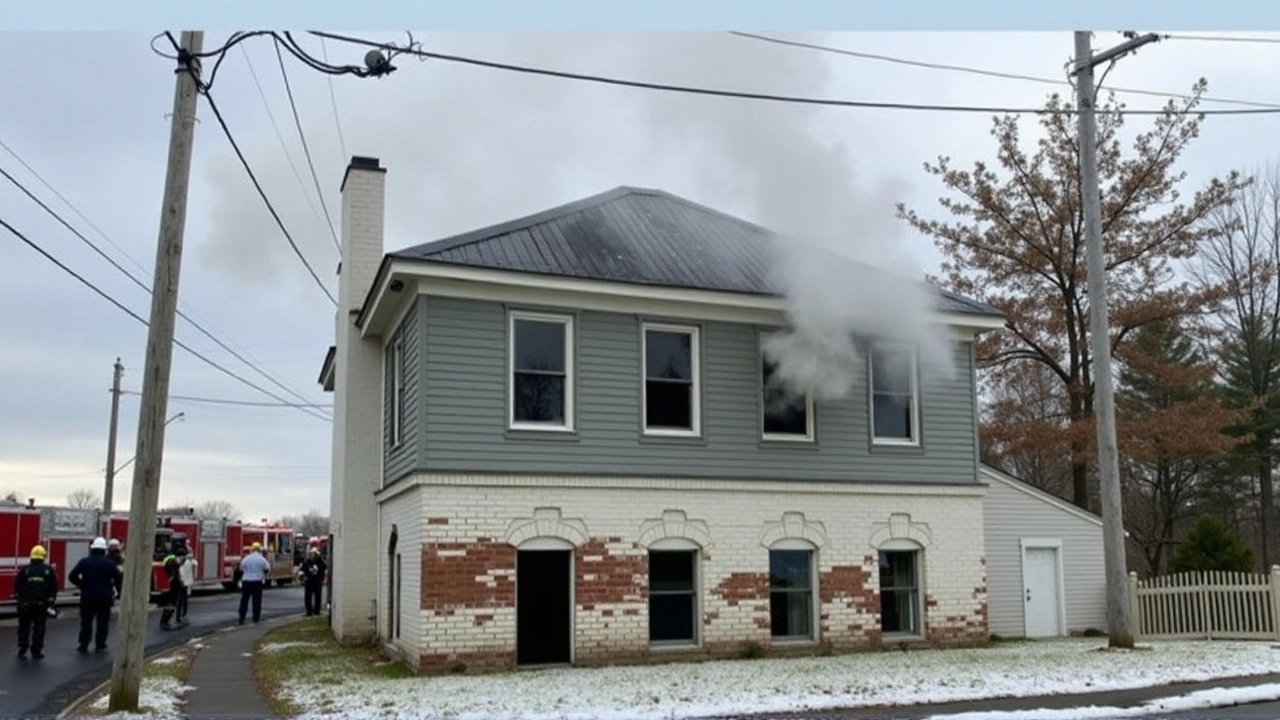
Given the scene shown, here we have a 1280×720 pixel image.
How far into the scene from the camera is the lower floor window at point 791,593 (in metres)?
17.9

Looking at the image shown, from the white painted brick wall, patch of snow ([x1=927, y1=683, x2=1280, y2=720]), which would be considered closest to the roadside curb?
the white painted brick wall

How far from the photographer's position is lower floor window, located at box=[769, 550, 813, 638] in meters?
17.9

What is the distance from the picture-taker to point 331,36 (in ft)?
44.5

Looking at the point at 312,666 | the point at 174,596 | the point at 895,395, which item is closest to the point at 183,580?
the point at 174,596

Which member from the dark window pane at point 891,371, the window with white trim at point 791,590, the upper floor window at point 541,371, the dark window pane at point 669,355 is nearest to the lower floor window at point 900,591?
the window with white trim at point 791,590

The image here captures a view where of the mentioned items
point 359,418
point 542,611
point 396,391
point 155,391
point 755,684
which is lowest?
point 755,684

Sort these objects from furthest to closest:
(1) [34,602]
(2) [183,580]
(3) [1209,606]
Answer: (2) [183,580] → (3) [1209,606] → (1) [34,602]

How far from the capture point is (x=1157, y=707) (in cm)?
1254

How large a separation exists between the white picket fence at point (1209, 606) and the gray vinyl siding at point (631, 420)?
4700mm

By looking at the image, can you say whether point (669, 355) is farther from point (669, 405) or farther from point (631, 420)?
point (631, 420)

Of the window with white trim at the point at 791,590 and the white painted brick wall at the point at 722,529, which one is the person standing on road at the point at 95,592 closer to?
the white painted brick wall at the point at 722,529

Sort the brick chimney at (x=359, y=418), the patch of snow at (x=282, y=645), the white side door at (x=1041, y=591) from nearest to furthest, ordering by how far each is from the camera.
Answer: the patch of snow at (x=282, y=645), the brick chimney at (x=359, y=418), the white side door at (x=1041, y=591)

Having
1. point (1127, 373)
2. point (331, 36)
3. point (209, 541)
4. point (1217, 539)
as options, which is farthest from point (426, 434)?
point (209, 541)

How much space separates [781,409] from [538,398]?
3.94m
